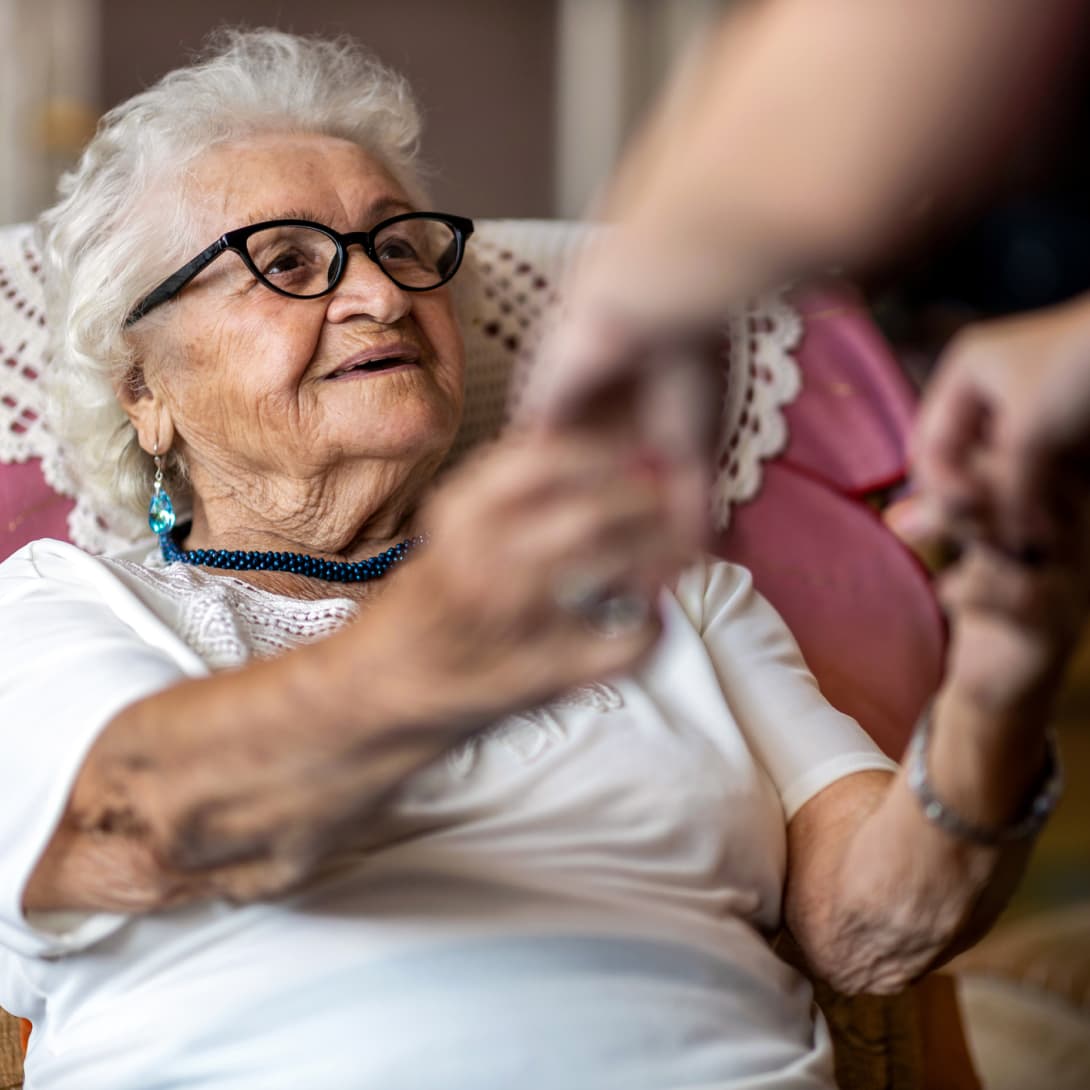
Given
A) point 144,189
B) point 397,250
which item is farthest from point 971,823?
point 144,189

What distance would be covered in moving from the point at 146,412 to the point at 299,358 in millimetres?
236

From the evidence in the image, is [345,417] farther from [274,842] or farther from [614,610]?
[614,610]

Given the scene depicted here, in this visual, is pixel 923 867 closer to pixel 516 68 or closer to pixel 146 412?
pixel 146 412

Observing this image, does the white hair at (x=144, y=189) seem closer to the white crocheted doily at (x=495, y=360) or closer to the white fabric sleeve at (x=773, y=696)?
the white crocheted doily at (x=495, y=360)

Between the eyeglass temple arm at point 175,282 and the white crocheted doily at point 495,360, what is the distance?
23 cm

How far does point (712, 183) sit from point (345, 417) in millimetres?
744

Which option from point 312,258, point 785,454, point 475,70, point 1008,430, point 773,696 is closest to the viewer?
point 1008,430

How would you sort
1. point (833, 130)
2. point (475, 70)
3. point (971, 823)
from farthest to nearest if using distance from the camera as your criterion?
point (475, 70) → point (971, 823) → point (833, 130)

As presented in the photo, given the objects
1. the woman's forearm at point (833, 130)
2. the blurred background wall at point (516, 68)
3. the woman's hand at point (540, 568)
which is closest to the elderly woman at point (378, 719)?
the woman's hand at point (540, 568)

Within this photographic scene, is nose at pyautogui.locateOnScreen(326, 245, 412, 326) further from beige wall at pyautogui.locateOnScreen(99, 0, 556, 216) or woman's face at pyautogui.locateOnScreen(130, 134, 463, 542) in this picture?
beige wall at pyautogui.locateOnScreen(99, 0, 556, 216)

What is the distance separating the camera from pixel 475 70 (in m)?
4.56

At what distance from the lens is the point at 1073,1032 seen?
1696 millimetres

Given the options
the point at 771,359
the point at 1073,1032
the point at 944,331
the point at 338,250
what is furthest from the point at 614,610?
the point at 1073,1032

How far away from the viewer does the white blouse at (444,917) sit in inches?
36.5
